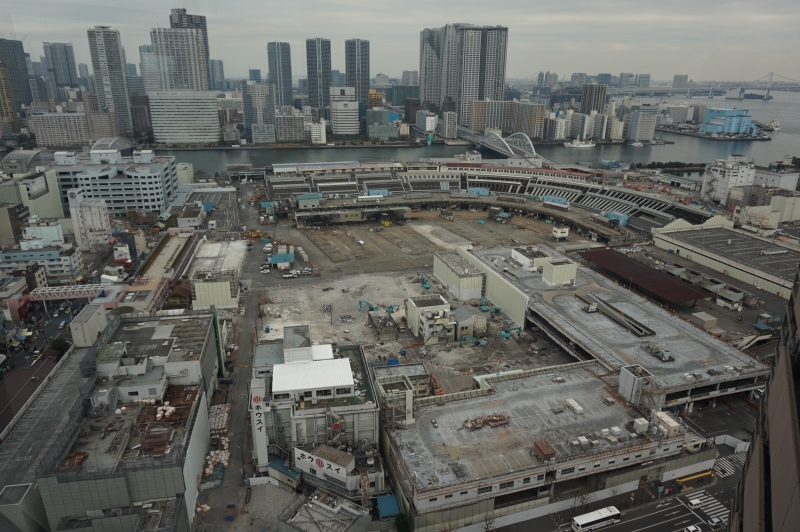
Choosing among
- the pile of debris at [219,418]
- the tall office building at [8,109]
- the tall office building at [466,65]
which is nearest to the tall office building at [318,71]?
the tall office building at [466,65]

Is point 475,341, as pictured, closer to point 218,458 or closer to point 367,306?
point 367,306

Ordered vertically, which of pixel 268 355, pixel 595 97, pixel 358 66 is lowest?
pixel 268 355

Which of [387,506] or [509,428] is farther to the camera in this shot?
[509,428]

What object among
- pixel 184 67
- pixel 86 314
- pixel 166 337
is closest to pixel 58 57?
pixel 86 314

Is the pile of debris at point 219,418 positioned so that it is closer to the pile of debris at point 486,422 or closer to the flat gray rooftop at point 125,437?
the flat gray rooftop at point 125,437

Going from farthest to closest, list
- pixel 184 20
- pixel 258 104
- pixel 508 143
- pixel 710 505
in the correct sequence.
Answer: pixel 258 104
pixel 508 143
pixel 184 20
pixel 710 505

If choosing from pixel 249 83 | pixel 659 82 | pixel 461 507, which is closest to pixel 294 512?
pixel 461 507

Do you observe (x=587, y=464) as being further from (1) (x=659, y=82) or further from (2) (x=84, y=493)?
(1) (x=659, y=82)
